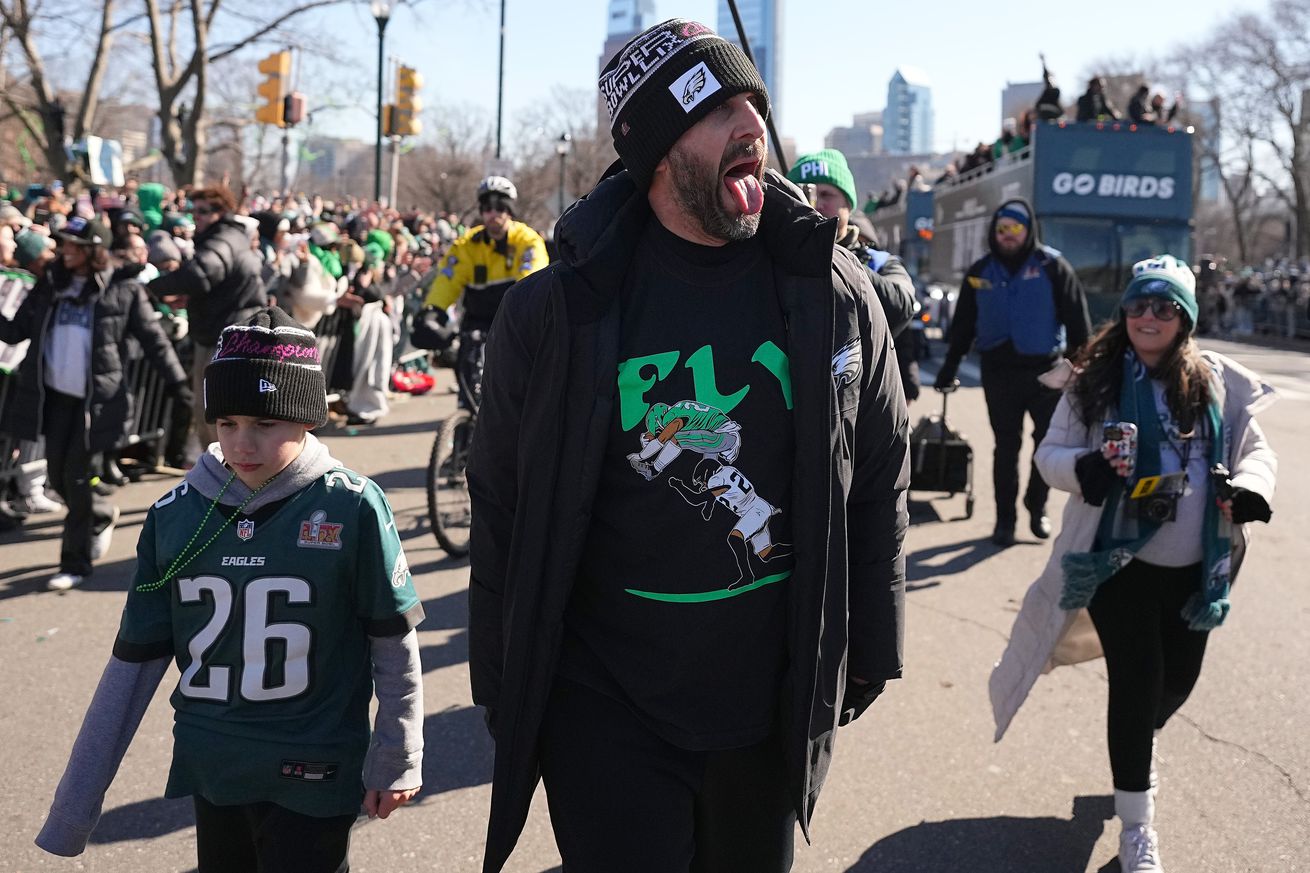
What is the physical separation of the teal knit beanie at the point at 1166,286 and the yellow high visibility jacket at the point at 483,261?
432cm

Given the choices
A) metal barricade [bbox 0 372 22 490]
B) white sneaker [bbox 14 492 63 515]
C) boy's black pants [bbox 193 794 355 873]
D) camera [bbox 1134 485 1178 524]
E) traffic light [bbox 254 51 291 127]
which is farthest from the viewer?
traffic light [bbox 254 51 291 127]

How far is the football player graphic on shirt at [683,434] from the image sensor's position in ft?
7.27

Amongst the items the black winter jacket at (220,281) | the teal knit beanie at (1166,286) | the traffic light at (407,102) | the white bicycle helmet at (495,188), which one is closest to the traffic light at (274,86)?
the traffic light at (407,102)

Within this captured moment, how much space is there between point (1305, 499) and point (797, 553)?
8496mm

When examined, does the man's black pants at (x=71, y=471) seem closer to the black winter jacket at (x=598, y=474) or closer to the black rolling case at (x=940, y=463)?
the black winter jacket at (x=598, y=474)

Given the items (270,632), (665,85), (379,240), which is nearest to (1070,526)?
(665,85)

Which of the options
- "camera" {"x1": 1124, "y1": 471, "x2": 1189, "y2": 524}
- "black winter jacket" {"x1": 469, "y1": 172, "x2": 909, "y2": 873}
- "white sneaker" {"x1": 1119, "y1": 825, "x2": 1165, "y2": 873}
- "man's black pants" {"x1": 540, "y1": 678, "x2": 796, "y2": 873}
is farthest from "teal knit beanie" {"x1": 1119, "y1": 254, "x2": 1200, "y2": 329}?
"man's black pants" {"x1": 540, "y1": 678, "x2": 796, "y2": 873}

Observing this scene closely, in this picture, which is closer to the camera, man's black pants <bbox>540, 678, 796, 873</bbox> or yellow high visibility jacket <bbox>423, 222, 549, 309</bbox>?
man's black pants <bbox>540, 678, 796, 873</bbox>

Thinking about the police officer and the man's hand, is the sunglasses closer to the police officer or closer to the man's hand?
the man's hand

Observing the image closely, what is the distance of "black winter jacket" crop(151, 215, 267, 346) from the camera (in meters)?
7.78

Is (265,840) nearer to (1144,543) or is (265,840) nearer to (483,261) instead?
(1144,543)

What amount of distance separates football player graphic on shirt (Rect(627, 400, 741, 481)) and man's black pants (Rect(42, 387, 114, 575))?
195 inches

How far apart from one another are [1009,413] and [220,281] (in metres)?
5.09

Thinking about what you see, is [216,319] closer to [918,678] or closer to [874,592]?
[918,678]
